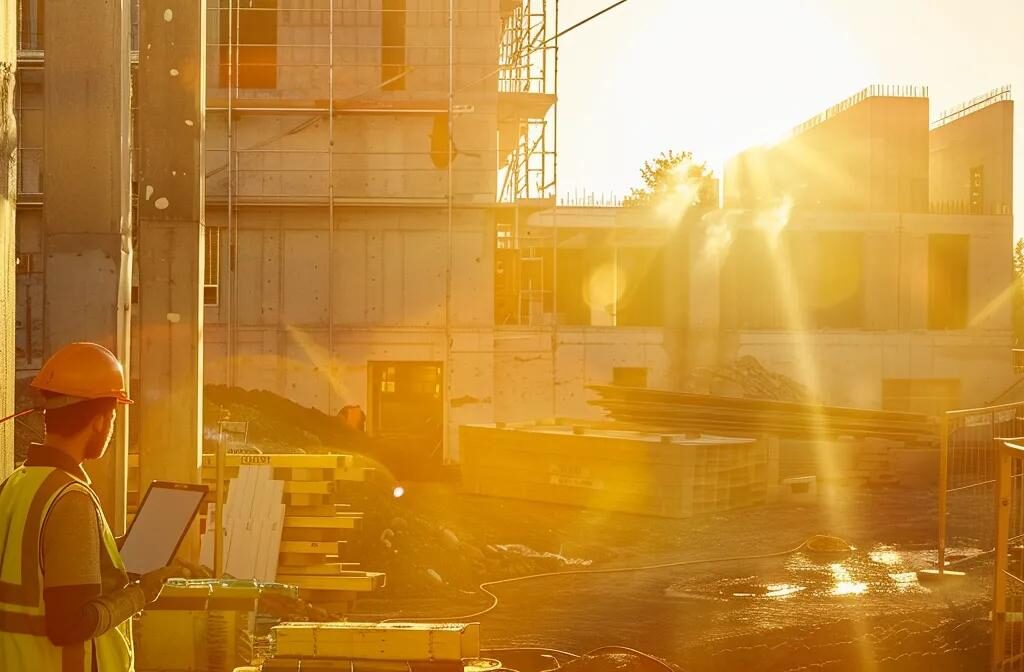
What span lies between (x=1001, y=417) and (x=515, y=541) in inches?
704

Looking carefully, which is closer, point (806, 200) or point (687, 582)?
point (687, 582)

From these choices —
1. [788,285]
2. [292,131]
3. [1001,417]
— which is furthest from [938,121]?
[292,131]

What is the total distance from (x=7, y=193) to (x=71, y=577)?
2.03 metres

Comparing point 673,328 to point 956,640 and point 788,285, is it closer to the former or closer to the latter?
point 788,285

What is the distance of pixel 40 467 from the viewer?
3.35m

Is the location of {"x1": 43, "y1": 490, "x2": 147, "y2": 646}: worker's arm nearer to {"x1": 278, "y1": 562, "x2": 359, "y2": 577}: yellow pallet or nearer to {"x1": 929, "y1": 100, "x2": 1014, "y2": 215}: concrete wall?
{"x1": 278, "y1": 562, "x2": 359, "y2": 577}: yellow pallet

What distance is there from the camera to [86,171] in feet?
22.3

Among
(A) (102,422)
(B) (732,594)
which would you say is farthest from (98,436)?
(B) (732,594)

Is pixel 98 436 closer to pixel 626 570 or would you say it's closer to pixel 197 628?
pixel 197 628

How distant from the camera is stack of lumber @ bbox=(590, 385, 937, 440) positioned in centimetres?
2098

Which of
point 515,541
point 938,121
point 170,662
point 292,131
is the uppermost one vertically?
point 938,121

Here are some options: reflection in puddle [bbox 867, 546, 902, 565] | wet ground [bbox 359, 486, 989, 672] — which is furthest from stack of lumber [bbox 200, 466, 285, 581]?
reflection in puddle [bbox 867, 546, 902, 565]

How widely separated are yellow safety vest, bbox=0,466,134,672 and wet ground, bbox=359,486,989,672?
627cm

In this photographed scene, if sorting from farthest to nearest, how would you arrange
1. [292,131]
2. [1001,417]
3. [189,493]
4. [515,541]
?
[1001,417], [292,131], [515,541], [189,493]
